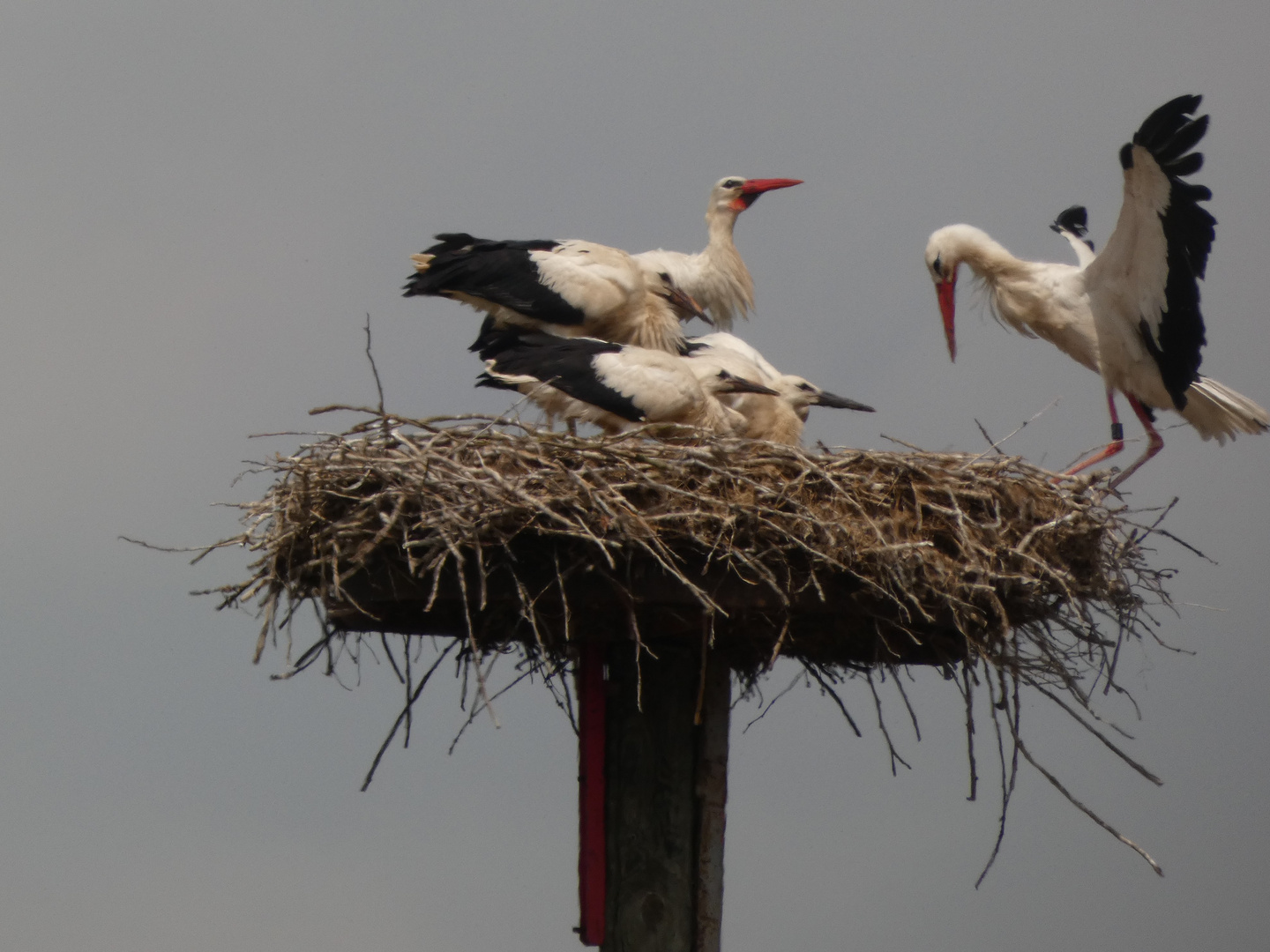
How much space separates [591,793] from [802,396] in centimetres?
206

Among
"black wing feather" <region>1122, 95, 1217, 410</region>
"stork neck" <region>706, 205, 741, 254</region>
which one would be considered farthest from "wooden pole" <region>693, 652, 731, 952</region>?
"stork neck" <region>706, 205, 741, 254</region>

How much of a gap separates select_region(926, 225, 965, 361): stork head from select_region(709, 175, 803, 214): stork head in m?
0.84

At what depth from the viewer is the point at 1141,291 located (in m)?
5.39

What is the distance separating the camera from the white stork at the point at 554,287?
5.42m

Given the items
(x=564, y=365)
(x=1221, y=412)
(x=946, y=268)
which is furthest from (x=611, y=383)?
(x=1221, y=412)

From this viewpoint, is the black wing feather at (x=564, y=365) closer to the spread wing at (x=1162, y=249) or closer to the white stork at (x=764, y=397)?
the white stork at (x=764, y=397)

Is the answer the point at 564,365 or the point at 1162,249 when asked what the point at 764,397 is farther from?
the point at 1162,249

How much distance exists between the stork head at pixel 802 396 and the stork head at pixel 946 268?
57 cm

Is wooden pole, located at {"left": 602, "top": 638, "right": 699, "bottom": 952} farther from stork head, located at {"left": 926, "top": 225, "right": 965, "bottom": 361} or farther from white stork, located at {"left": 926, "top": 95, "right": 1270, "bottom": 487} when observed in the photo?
stork head, located at {"left": 926, "top": 225, "right": 965, "bottom": 361}

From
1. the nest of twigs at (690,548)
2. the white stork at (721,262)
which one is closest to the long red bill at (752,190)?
the white stork at (721,262)

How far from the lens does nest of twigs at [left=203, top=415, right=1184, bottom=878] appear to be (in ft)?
11.9

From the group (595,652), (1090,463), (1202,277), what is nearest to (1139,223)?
(1202,277)

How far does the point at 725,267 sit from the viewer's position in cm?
624

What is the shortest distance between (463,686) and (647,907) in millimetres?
785
